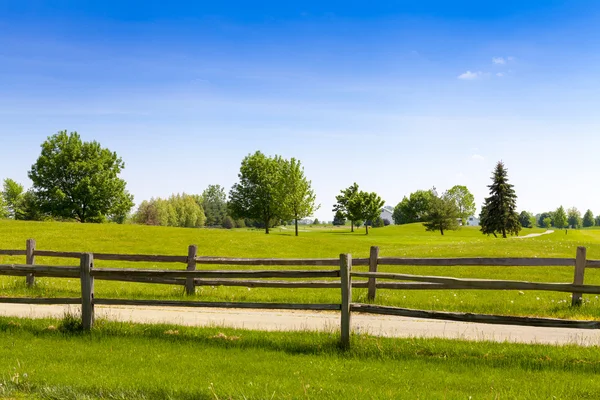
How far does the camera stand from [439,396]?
6.43m

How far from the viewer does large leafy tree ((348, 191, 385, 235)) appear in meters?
93.4

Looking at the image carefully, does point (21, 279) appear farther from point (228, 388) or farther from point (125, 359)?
point (228, 388)

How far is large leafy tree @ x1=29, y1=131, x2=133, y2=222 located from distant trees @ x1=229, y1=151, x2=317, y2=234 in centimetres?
1744

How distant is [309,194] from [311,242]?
36.2 m

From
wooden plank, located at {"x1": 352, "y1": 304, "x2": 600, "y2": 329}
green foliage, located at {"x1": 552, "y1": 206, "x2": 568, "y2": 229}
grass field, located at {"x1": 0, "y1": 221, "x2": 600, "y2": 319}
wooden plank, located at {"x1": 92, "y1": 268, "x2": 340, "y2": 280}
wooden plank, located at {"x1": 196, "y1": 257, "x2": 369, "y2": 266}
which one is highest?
green foliage, located at {"x1": 552, "y1": 206, "x2": 568, "y2": 229}

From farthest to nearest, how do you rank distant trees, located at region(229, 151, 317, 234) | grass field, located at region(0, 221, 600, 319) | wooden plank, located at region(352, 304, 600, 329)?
distant trees, located at region(229, 151, 317, 234), grass field, located at region(0, 221, 600, 319), wooden plank, located at region(352, 304, 600, 329)

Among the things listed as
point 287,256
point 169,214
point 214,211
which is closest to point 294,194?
point 287,256

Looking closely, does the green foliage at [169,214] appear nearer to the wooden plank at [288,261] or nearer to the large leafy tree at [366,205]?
the large leafy tree at [366,205]

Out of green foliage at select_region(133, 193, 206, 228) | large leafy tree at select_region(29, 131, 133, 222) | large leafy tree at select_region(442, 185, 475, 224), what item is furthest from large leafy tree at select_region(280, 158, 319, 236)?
large leafy tree at select_region(442, 185, 475, 224)

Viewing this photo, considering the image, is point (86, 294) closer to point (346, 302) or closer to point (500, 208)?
point (346, 302)

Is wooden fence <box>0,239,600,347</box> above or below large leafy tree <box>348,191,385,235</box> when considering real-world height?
below

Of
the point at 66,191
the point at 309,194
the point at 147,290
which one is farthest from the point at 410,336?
the point at 309,194

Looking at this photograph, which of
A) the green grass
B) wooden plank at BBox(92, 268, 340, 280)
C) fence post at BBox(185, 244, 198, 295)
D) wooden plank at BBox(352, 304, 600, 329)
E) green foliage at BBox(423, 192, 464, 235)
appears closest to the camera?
the green grass

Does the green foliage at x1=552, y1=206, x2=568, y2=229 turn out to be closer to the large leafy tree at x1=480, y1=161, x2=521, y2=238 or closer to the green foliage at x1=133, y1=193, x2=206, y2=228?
the large leafy tree at x1=480, y1=161, x2=521, y2=238
